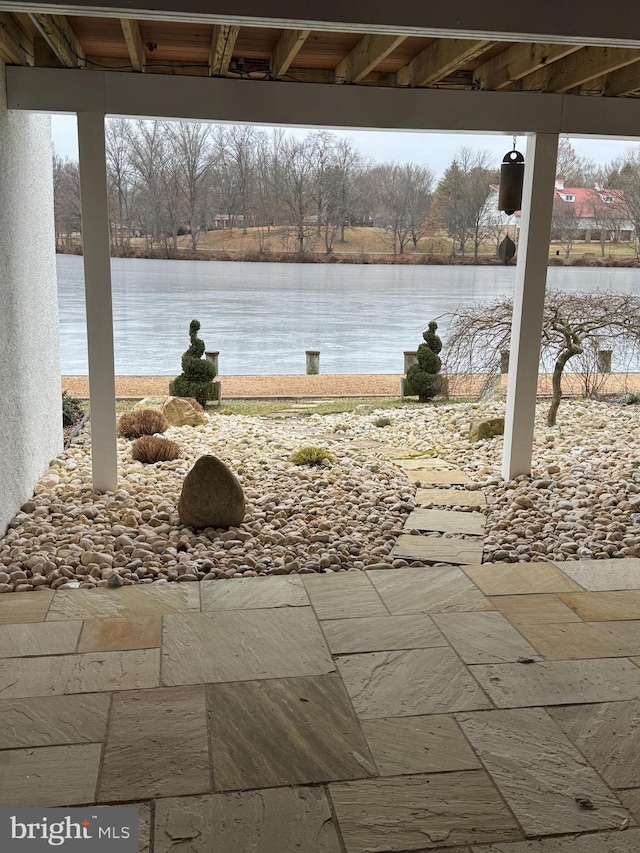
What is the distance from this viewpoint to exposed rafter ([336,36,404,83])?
3281 millimetres

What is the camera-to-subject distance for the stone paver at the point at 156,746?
1903 mm

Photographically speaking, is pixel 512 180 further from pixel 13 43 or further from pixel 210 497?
pixel 13 43

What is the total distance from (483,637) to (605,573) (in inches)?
37.3

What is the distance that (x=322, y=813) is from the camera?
1.83 metres

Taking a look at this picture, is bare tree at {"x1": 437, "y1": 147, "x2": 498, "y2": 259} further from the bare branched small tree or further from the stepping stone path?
the stepping stone path

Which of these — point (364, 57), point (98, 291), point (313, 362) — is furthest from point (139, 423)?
point (364, 57)

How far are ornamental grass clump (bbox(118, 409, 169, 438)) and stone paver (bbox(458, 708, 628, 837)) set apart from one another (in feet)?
13.0

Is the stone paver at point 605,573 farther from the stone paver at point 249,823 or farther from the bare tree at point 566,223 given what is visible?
the bare tree at point 566,223

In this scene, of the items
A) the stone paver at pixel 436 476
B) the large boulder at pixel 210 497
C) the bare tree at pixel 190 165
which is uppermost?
the bare tree at pixel 190 165

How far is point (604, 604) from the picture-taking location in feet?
10.0

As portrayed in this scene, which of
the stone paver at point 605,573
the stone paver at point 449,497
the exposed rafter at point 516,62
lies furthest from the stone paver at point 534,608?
the exposed rafter at point 516,62

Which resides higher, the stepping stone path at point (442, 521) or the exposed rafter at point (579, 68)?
the exposed rafter at point (579, 68)

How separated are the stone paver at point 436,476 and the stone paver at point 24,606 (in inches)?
97.5

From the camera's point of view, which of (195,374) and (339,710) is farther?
(195,374)
